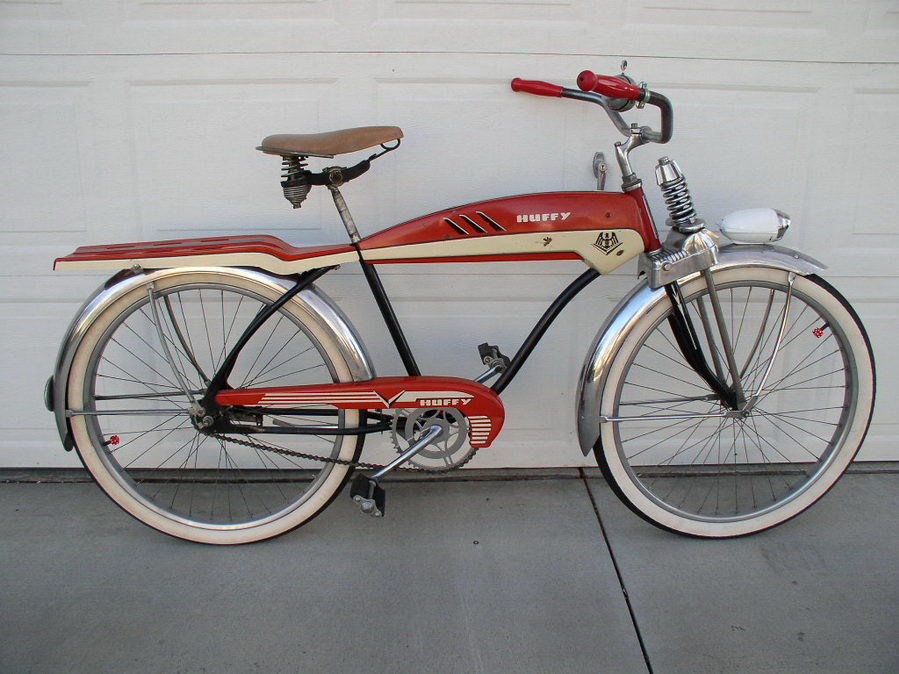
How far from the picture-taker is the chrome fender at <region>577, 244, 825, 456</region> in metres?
2.00

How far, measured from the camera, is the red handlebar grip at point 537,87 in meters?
2.07

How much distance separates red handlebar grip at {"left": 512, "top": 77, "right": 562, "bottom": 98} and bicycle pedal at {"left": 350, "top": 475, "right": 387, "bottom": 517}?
4.28ft

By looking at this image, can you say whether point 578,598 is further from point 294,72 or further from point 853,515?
point 294,72

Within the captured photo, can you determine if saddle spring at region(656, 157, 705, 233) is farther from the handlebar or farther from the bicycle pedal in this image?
the bicycle pedal

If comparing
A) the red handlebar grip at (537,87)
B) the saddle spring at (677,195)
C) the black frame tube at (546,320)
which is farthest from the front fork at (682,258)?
the red handlebar grip at (537,87)

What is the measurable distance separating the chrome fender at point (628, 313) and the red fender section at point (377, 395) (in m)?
0.30

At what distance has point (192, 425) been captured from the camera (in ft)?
7.34

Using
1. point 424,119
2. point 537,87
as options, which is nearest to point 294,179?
point 424,119

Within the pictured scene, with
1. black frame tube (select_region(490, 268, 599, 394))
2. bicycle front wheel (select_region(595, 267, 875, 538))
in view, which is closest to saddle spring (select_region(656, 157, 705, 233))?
black frame tube (select_region(490, 268, 599, 394))

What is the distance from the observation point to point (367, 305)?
7.92ft

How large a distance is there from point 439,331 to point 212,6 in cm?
130

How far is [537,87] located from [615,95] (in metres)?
0.36

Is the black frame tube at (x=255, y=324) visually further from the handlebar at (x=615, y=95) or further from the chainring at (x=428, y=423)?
the handlebar at (x=615, y=95)

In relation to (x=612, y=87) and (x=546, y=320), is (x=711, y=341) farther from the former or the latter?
(x=612, y=87)
